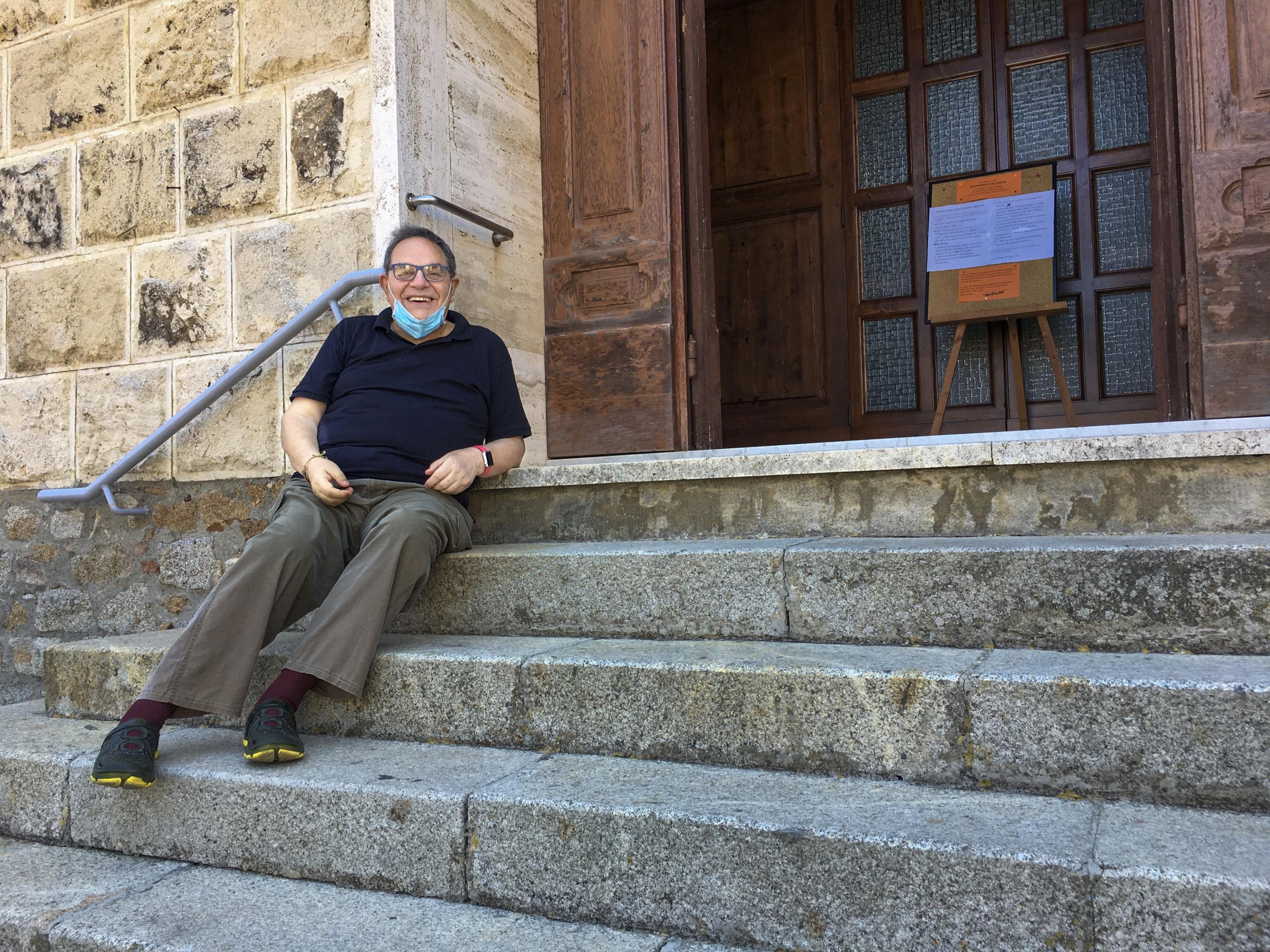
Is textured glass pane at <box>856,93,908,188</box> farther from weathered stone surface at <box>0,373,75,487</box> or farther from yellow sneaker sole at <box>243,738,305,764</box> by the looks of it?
yellow sneaker sole at <box>243,738,305,764</box>

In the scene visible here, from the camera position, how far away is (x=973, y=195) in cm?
480

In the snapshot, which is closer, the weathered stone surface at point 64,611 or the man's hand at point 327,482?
the man's hand at point 327,482

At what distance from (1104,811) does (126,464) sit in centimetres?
307

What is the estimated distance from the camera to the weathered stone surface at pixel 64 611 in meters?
3.54

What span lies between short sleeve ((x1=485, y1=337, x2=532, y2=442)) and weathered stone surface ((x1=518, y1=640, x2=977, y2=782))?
2.90 feet

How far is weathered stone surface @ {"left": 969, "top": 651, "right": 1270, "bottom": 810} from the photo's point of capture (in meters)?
1.46

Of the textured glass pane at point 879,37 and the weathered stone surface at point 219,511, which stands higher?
the textured glass pane at point 879,37

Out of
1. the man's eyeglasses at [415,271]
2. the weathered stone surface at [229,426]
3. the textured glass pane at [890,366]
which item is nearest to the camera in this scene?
the man's eyeglasses at [415,271]

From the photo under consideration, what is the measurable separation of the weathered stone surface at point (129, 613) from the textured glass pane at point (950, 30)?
→ 15.3ft

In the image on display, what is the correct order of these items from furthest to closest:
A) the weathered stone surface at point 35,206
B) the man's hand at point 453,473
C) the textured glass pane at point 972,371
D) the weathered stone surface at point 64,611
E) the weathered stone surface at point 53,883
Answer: the textured glass pane at point 972,371, the weathered stone surface at point 35,206, the weathered stone surface at point 64,611, the man's hand at point 453,473, the weathered stone surface at point 53,883

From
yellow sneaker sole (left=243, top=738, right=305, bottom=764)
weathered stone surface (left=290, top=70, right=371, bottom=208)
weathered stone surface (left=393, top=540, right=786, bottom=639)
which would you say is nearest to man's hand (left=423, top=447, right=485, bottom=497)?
weathered stone surface (left=393, top=540, right=786, bottom=639)

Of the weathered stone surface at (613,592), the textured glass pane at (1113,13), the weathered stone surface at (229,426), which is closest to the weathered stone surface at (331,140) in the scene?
the weathered stone surface at (229,426)

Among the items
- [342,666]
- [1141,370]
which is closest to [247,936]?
[342,666]

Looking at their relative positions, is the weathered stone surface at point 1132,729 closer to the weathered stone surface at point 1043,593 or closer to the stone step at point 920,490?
the weathered stone surface at point 1043,593
